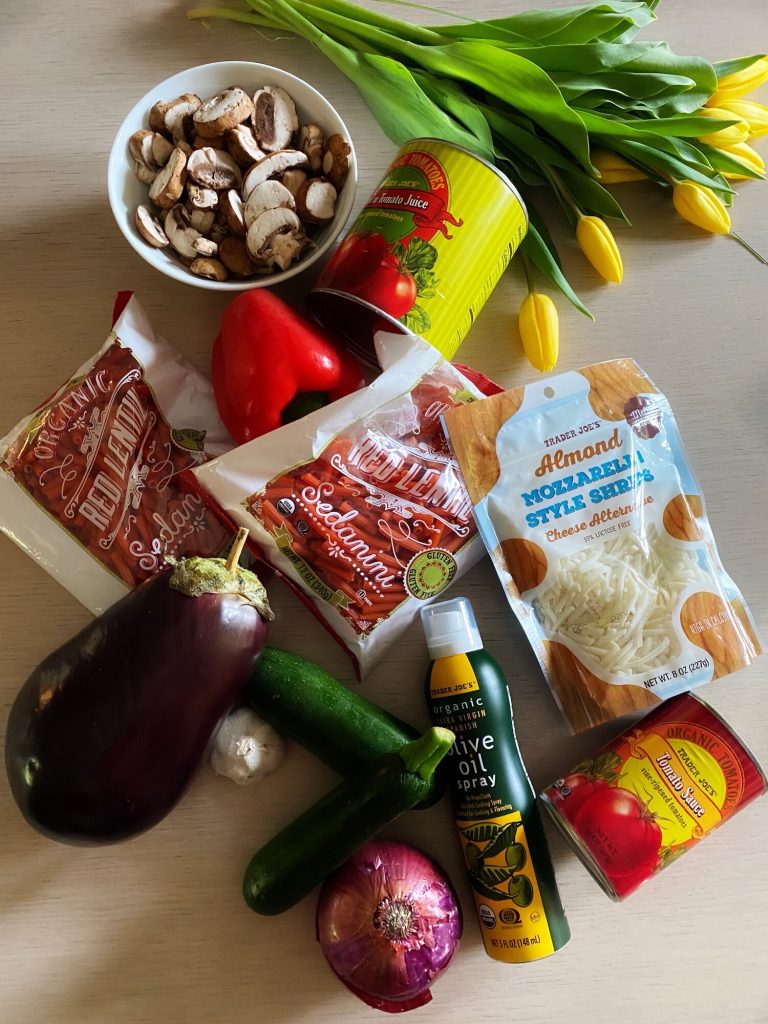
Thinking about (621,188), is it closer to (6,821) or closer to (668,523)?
(668,523)

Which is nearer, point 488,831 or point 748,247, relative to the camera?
point 488,831

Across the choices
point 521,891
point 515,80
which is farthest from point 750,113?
point 521,891

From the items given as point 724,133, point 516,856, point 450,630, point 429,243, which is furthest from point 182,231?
point 516,856

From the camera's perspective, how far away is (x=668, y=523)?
0.79m

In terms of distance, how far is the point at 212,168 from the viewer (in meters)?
0.77

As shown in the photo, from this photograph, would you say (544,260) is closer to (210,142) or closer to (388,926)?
(210,142)

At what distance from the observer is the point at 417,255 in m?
0.74

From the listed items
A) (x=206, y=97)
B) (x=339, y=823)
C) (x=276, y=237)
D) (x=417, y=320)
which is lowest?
(x=339, y=823)

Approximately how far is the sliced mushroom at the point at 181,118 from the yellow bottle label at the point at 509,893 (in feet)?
2.35

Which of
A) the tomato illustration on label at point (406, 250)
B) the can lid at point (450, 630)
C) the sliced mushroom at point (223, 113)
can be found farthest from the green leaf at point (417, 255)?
the can lid at point (450, 630)

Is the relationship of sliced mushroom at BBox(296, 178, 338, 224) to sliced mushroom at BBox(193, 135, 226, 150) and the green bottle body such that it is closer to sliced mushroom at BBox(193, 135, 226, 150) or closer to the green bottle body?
sliced mushroom at BBox(193, 135, 226, 150)

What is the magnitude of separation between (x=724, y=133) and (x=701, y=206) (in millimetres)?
75

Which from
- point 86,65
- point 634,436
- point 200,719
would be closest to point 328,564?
point 200,719

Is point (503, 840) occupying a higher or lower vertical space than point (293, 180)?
lower
